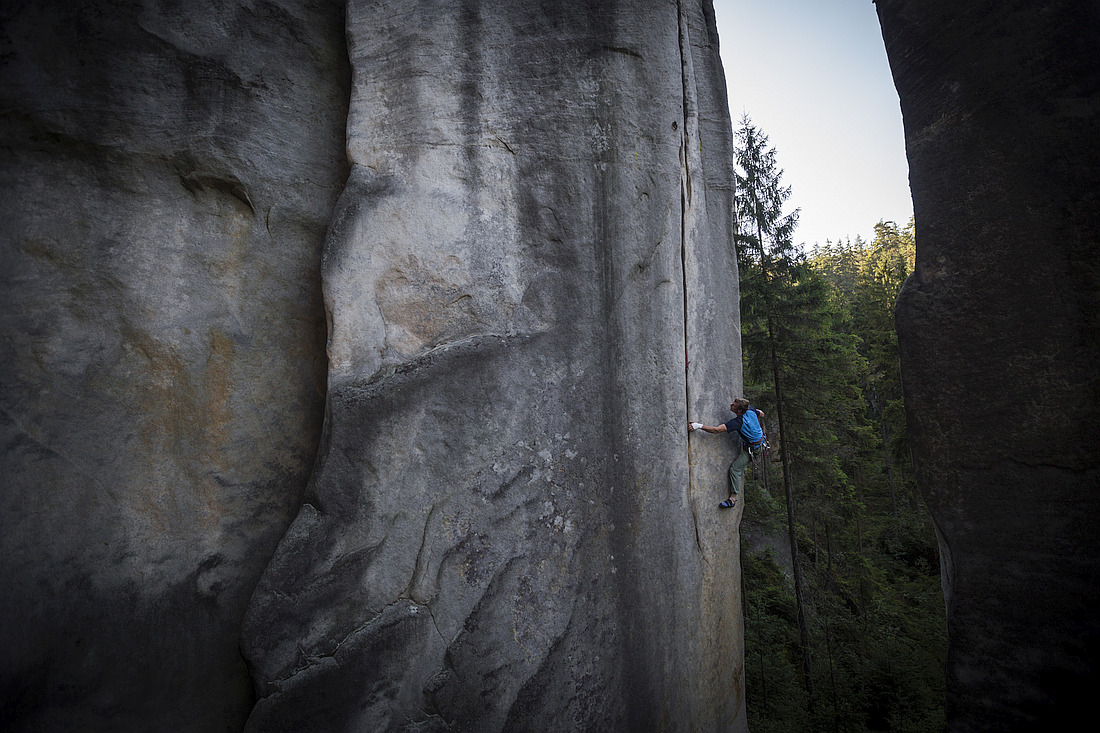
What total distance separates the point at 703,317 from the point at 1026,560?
9.50 ft

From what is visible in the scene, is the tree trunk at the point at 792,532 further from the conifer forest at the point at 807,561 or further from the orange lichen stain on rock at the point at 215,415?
the orange lichen stain on rock at the point at 215,415

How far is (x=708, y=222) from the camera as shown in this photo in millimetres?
4637

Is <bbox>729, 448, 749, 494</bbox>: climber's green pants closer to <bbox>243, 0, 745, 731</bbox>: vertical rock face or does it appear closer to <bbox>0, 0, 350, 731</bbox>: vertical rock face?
<bbox>243, 0, 745, 731</bbox>: vertical rock face

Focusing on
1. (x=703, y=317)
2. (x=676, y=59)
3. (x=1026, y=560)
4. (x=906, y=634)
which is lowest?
(x=906, y=634)

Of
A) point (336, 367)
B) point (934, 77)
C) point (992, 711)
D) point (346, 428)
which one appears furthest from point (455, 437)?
point (934, 77)

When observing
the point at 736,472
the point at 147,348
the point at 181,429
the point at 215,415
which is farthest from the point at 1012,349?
the point at 147,348

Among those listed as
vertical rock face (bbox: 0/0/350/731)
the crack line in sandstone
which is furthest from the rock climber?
vertical rock face (bbox: 0/0/350/731)

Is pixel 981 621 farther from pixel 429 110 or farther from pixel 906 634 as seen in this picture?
pixel 906 634

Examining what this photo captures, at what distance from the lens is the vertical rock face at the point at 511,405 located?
331 centimetres

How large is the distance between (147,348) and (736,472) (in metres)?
5.14

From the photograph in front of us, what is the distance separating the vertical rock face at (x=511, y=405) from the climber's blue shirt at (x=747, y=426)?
0.26 m

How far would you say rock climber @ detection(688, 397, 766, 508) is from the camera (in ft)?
14.4

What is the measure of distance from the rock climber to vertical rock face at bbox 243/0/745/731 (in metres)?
0.20

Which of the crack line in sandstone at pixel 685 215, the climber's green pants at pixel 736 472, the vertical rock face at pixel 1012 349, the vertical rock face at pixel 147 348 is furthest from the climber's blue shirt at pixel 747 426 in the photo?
the vertical rock face at pixel 147 348
